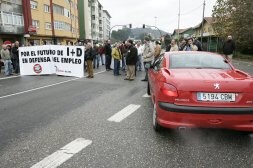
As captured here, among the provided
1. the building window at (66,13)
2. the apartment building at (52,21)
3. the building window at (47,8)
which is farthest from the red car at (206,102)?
the building window at (66,13)

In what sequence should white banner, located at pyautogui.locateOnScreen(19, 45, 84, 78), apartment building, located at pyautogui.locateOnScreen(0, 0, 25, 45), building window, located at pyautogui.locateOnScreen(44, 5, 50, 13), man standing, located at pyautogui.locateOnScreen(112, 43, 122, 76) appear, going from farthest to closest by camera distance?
building window, located at pyautogui.locateOnScreen(44, 5, 50, 13), apartment building, located at pyautogui.locateOnScreen(0, 0, 25, 45), man standing, located at pyautogui.locateOnScreen(112, 43, 122, 76), white banner, located at pyautogui.locateOnScreen(19, 45, 84, 78)

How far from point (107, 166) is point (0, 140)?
2151mm

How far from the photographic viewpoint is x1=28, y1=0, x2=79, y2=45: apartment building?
43812 millimetres

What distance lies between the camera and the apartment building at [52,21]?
43.8m

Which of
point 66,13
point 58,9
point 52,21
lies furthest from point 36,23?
point 66,13

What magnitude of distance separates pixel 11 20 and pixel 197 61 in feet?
118

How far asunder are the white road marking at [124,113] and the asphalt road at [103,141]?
25 mm

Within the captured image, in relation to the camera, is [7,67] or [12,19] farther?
[12,19]

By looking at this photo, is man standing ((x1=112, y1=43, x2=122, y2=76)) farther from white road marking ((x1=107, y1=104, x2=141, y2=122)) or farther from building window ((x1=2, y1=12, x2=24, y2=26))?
building window ((x1=2, y1=12, x2=24, y2=26))

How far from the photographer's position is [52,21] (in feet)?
163

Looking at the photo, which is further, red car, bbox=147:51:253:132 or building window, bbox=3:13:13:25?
building window, bbox=3:13:13:25

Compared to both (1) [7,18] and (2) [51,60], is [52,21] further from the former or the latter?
(2) [51,60]

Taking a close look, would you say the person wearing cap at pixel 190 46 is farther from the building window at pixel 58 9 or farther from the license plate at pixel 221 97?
the building window at pixel 58 9

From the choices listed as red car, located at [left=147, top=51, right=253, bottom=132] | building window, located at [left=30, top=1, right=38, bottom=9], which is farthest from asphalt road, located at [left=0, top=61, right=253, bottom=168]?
building window, located at [left=30, top=1, right=38, bottom=9]
